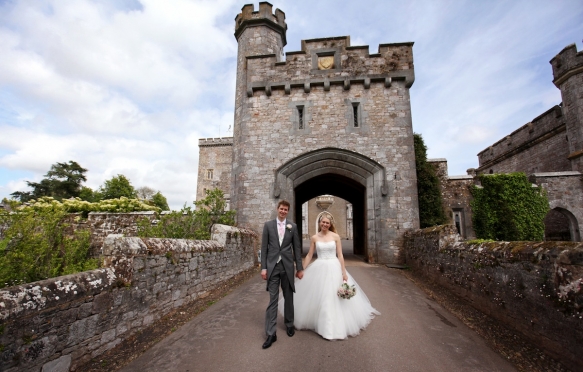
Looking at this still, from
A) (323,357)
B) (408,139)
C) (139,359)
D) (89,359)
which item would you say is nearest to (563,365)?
(323,357)

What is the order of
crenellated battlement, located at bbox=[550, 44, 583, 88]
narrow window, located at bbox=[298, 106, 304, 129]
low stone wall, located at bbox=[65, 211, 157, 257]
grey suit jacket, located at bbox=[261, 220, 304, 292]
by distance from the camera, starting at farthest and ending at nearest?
crenellated battlement, located at bbox=[550, 44, 583, 88] → narrow window, located at bbox=[298, 106, 304, 129] → low stone wall, located at bbox=[65, 211, 157, 257] → grey suit jacket, located at bbox=[261, 220, 304, 292]

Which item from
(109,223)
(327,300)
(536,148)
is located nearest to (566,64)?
(536,148)

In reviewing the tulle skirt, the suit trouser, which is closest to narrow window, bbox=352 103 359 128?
the tulle skirt

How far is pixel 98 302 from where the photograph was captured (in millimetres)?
3125

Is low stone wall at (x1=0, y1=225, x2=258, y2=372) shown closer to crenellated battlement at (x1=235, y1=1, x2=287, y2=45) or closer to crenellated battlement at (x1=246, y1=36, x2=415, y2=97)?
crenellated battlement at (x1=246, y1=36, x2=415, y2=97)

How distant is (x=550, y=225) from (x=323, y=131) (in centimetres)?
1231

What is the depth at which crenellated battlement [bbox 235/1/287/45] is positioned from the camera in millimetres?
11797

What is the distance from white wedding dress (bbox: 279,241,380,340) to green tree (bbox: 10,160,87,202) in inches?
1340

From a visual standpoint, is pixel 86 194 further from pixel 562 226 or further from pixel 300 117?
pixel 562 226

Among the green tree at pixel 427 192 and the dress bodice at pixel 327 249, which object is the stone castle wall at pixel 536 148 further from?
the dress bodice at pixel 327 249

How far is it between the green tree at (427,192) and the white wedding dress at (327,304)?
7.32 metres

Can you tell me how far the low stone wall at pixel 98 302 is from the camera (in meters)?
2.35

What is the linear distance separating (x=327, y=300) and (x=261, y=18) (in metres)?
11.6

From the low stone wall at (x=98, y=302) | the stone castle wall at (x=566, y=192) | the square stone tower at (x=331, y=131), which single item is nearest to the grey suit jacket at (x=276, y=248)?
the low stone wall at (x=98, y=302)
